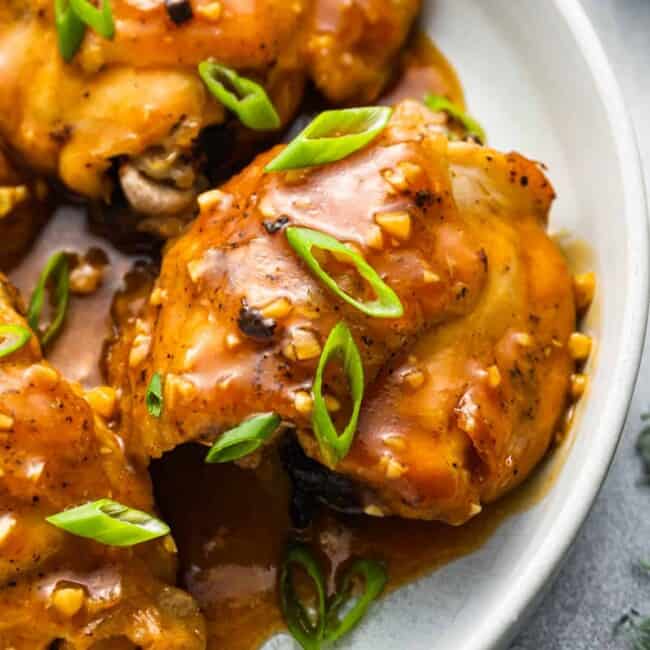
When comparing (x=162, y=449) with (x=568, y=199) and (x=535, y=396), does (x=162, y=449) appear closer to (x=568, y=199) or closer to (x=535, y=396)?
(x=535, y=396)

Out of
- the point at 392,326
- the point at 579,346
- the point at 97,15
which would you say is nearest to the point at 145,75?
the point at 97,15

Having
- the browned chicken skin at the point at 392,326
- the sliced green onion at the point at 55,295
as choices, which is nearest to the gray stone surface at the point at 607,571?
the browned chicken skin at the point at 392,326

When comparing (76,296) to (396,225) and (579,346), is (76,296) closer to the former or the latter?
(396,225)

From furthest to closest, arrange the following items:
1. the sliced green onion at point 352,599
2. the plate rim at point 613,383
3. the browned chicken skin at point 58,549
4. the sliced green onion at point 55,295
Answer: the sliced green onion at point 55,295, the sliced green onion at point 352,599, the plate rim at point 613,383, the browned chicken skin at point 58,549

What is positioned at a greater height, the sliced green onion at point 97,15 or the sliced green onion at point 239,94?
the sliced green onion at point 97,15

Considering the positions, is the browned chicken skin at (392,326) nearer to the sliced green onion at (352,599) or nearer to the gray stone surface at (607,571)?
the sliced green onion at (352,599)

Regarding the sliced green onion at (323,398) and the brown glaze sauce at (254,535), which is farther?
the brown glaze sauce at (254,535)
